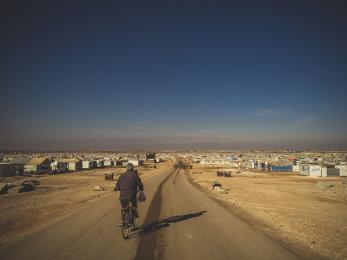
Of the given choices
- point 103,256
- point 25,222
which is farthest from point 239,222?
point 25,222

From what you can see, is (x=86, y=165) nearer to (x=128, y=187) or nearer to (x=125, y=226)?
(x=128, y=187)

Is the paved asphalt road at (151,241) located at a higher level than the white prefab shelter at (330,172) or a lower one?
higher

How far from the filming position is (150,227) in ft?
35.6

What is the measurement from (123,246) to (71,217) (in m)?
5.80

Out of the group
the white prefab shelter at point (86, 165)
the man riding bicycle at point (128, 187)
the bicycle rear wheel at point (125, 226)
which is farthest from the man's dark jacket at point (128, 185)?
the white prefab shelter at point (86, 165)

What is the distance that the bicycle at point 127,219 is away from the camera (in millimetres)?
9312

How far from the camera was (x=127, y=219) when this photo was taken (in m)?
9.49

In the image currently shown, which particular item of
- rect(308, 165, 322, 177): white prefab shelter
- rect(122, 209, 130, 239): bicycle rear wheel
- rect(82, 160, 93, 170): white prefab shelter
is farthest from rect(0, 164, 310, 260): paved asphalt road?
rect(82, 160, 93, 170): white prefab shelter

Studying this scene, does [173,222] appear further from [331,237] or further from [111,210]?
[331,237]

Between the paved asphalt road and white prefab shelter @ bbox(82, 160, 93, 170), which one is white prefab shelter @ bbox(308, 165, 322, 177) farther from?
white prefab shelter @ bbox(82, 160, 93, 170)

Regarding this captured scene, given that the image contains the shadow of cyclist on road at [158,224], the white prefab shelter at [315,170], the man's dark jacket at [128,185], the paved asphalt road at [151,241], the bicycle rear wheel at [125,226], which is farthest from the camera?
the white prefab shelter at [315,170]

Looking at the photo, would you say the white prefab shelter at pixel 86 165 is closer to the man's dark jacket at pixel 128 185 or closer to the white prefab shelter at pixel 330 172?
the white prefab shelter at pixel 330 172

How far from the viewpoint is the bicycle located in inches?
367

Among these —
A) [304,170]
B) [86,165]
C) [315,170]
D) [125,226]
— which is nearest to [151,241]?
[125,226]
